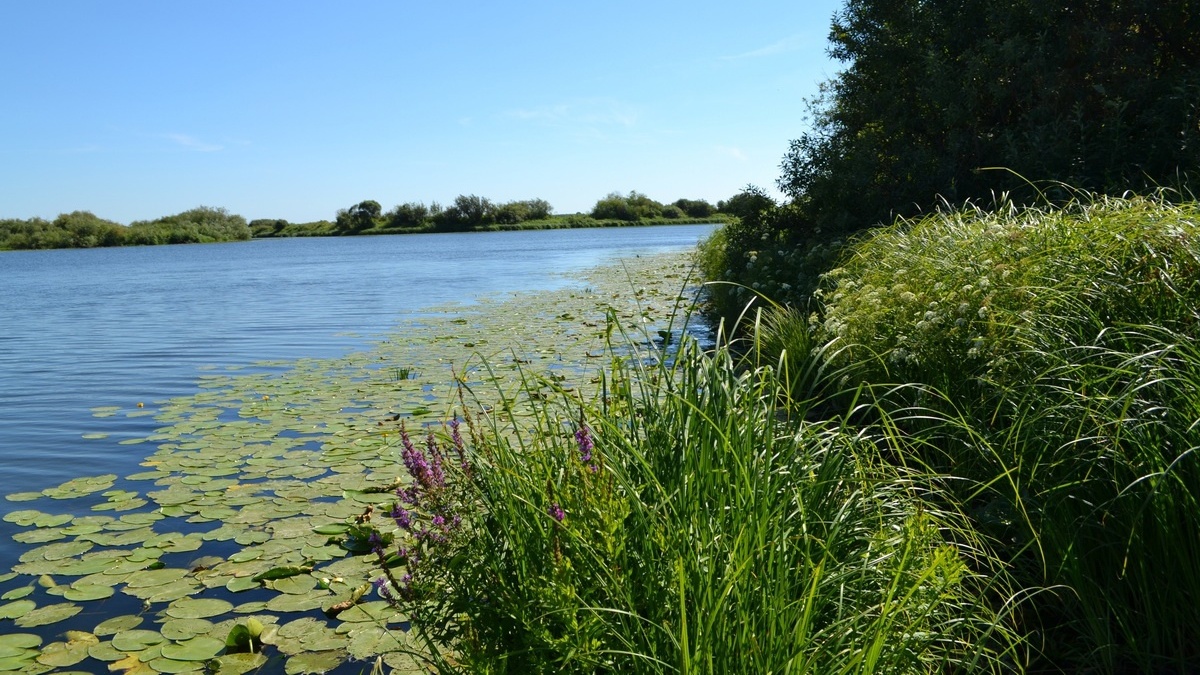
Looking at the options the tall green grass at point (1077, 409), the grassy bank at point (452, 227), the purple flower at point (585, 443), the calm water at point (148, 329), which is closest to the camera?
the purple flower at point (585, 443)

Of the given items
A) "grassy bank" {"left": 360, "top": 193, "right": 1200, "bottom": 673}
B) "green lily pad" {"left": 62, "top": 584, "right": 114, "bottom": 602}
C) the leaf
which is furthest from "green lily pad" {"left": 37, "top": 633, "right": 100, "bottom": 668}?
"grassy bank" {"left": 360, "top": 193, "right": 1200, "bottom": 673}

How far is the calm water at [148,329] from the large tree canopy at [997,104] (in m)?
7.92

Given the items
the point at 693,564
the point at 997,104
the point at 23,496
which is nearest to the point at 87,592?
the point at 23,496

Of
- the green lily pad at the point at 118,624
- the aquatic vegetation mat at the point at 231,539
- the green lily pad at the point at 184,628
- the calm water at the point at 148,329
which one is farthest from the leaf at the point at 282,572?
the calm water at the point at 148,329

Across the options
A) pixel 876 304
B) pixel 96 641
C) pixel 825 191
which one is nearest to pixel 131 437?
pixel 96 641

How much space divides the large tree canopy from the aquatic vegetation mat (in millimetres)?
5303

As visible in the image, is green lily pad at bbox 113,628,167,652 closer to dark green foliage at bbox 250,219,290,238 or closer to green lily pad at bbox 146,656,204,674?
green lily pad at bbox 146,656,204,674

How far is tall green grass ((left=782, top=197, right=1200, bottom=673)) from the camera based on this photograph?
9.24ft

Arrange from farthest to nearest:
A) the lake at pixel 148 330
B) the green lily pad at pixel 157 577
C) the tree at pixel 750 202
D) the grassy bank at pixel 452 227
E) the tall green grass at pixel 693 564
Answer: the grassy bank at pixel 452 227 < the tree at pixel 750 202 < the lake at pixel 148 330 < the green lily pad at pixel 157 577 < the tall green grass at pixel 693 564

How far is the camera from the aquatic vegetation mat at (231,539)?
12.1 feet

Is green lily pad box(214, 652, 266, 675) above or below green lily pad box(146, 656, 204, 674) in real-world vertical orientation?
below

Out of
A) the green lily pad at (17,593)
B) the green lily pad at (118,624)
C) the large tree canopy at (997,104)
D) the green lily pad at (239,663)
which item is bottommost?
the green lily pad at (239,663)

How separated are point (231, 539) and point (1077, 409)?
4.48 metres

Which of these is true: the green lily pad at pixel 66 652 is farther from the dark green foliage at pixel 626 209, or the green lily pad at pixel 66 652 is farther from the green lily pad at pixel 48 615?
the dark green foliage at pixel 626 209
